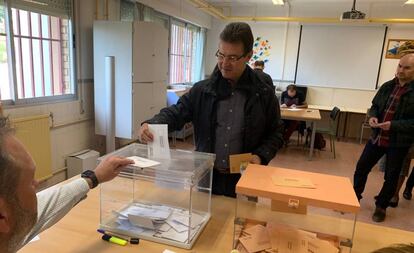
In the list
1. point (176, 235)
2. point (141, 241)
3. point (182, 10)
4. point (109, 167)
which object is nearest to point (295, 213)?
point (176, 235)

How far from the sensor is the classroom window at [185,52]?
618 cm

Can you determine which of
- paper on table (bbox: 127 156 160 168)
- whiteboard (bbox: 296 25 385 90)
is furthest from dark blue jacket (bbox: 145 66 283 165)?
whiteboard (bbox: 296 25 385 90)

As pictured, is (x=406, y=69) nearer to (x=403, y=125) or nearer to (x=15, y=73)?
(x=403, y=125)

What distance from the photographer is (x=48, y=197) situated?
1.00 metres

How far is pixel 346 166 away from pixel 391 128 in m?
2.27

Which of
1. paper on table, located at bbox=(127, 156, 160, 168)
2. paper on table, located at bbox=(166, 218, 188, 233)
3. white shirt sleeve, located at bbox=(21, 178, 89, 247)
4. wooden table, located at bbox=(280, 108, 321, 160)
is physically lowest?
wooden table, located at bbox=(280, 108, 321, 160)

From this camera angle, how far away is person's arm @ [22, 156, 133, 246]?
0.97 meters

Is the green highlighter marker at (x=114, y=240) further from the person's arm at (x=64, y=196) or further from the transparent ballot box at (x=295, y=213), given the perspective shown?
the transparent ballot box at (x=295, y=213)

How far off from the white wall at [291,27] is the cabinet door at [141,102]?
13.1ft

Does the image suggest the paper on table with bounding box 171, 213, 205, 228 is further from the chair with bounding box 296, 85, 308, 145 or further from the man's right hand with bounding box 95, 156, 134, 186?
the chair with bounding box 296, 85, 308, 145

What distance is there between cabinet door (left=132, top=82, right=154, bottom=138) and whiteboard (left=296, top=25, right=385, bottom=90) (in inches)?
167

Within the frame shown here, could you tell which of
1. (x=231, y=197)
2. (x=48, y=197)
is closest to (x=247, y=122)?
(x=231, y=197)

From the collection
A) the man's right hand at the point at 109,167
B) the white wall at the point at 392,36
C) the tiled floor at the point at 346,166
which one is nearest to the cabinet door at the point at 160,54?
the tiled floor at the point at 346,166

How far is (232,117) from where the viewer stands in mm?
1454
